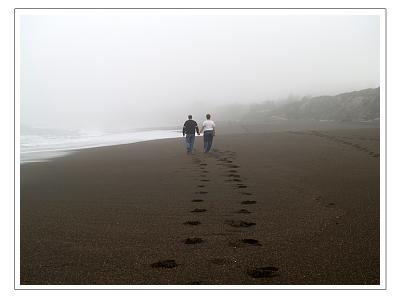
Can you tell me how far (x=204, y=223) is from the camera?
180 inches

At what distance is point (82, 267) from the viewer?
364 centimetres

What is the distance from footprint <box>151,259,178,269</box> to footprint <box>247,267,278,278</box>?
630 mm

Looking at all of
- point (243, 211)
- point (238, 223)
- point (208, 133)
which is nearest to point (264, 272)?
point (238, 223)

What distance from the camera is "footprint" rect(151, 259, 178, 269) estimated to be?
11.8 feet

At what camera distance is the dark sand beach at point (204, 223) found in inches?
Result: 139

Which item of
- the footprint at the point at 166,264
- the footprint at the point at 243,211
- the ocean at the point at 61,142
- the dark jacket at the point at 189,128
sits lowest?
the footprint at the point at 166,264

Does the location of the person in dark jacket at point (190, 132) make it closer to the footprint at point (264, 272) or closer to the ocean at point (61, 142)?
the ocean at point (61, 142)

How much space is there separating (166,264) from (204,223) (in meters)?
1.03

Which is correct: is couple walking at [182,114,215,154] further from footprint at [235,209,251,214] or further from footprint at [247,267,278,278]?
footprint at [247,267,278,278]

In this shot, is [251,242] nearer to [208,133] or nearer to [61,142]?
[208,133]

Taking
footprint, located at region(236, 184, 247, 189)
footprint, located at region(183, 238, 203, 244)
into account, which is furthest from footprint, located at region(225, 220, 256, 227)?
footprint, located at region(236, 184, 247, 189)

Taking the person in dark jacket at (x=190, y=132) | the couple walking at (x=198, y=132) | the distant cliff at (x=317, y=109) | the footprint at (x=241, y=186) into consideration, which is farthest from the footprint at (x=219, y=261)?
the distant cliff at (x=317, y=109)

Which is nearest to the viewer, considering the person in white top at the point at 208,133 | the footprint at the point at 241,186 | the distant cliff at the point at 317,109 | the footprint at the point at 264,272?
the footprint at the point at 264,272
